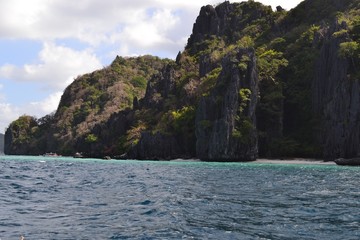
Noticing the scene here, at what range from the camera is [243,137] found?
92.4 metres

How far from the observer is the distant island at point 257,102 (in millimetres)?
89125

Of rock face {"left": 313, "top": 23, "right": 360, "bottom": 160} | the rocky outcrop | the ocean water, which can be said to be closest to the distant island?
rock face {"left": 313, "top": 23, "right": 360, "bottom": 160}

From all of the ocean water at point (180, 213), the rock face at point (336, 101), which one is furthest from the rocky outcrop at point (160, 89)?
the ocean water at point (180, 213)

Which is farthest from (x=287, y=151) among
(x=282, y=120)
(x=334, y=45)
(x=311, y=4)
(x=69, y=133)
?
(x=69, y=133)

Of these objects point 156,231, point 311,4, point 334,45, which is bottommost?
point 156,231

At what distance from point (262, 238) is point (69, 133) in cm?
15068

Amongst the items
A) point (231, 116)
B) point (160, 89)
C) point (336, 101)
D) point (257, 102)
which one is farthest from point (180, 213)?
point (160, 89)

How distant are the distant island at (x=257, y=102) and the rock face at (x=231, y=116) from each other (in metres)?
0.23

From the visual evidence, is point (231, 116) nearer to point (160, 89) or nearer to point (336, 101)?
point (336, 101)

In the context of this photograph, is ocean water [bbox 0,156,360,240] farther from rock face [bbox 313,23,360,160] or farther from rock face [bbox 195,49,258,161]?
rock face [bbox 195,49,258,161]

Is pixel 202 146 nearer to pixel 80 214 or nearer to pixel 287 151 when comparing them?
pixel 287 151

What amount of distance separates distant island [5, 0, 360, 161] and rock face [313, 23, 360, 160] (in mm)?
200

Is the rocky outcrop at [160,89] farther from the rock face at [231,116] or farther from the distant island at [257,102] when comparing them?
the rock face at [231,116]

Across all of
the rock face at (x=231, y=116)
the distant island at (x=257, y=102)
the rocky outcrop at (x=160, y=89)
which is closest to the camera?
the distant island at (x=257, y=102)
